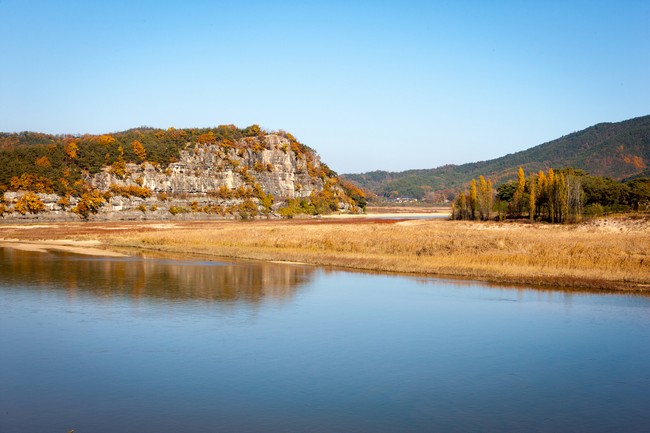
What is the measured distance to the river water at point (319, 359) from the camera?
43.2 feet

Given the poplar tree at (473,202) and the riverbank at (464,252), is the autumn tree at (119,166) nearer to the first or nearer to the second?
the riverbank at (464,252)

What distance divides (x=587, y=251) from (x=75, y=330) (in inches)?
1185

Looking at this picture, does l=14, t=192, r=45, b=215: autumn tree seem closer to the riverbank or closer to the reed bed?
the riverbank

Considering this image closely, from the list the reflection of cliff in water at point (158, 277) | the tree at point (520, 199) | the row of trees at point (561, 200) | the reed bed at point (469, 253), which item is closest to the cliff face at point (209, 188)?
the row of trees at point (561, 200)

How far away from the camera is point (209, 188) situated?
156 meters

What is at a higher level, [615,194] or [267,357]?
[615,194]

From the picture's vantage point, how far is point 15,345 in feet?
62.0

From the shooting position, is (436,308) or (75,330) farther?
(436,308)

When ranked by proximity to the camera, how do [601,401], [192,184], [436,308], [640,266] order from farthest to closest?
[192,184], [640,266], [436,308], [601,401]

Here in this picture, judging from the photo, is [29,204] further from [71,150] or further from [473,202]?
[473,202]

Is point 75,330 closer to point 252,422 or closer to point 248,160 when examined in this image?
point 252,422

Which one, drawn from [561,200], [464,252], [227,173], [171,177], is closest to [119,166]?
[171,177]

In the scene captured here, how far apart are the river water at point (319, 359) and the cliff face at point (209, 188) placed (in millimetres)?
101319

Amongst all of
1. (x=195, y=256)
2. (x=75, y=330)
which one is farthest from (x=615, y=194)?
(x=75, y=330)
